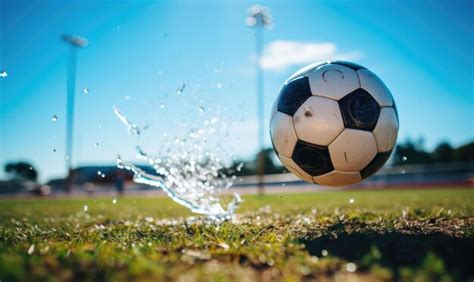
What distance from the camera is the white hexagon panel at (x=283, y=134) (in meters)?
4.51

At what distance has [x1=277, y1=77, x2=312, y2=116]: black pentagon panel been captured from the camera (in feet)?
14.5

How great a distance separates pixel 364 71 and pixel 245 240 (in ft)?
8.27

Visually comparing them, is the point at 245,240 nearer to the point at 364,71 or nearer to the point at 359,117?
the point at 359,117

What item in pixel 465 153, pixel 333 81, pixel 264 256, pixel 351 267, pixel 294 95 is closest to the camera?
pixel 351 267

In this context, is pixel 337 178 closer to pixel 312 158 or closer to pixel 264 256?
pixel 312 158

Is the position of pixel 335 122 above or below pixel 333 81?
below

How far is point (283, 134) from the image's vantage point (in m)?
4.62

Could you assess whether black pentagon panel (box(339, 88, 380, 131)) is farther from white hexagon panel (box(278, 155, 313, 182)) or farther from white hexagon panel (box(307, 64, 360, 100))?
white hexagon panel (box(278, 155, 313, 182))

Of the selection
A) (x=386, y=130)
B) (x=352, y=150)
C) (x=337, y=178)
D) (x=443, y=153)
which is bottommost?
(x=443, y=153)

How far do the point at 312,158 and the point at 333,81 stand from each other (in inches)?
36.1

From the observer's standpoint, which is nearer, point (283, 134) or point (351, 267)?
point (351, 267)

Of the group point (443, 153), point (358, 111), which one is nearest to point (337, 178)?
point (358, 111)

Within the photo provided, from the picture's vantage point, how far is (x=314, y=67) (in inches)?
182

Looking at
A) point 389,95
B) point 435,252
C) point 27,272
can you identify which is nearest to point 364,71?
point 389,95
